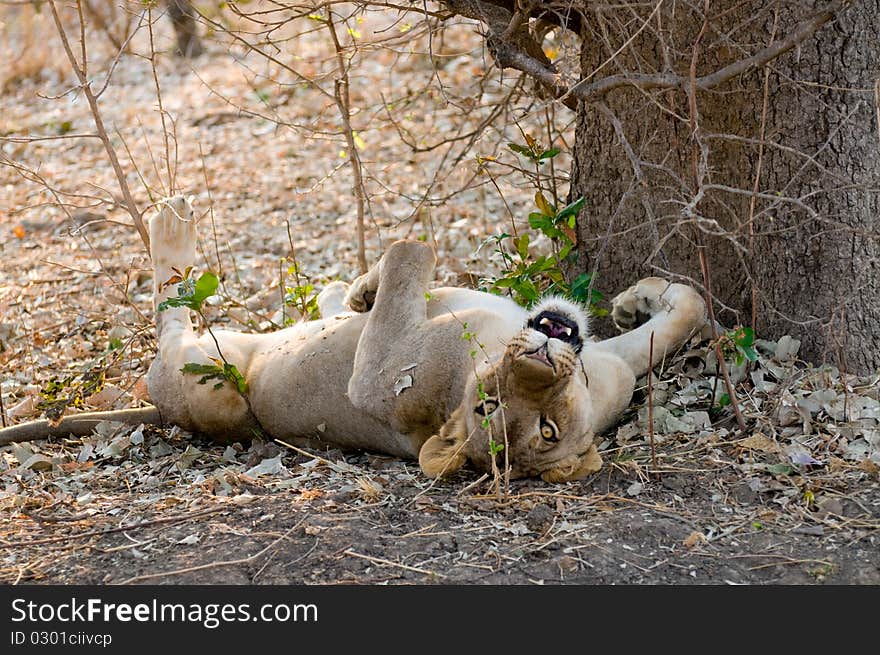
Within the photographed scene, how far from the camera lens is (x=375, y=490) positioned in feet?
12.8

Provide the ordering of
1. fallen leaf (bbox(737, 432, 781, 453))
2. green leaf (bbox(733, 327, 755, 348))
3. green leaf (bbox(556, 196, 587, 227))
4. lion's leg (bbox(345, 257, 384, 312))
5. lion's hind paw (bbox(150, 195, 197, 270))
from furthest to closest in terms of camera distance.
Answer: lion's hind paw (bbox(150, 195, 197, 270)) → lion's leg (bbox(345, 257, 384, 312)) → green leaf (bbox(556, 196, 587, 227)) → green leaf (bbox(733, 327, 755, 348)) → fallen leaf (bbox(737, 432, 781, 453))

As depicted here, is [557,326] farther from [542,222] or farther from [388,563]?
[388,563]

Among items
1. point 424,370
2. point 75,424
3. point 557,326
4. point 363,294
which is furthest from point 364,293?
point 75,424

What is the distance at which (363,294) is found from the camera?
4.97 m

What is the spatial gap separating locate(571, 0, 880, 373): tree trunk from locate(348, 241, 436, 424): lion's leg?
768 mm

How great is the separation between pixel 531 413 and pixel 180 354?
2.06m

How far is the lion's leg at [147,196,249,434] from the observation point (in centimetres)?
491

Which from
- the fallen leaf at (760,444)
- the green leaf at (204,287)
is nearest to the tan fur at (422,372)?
the fallen leaf at (760,444)

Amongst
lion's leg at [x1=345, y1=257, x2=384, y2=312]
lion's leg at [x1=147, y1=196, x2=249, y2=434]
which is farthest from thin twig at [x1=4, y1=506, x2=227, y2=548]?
lion's leg at [x1=345, y1=257, x2=384, y2=312]

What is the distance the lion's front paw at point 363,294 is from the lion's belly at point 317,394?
10 centimetres

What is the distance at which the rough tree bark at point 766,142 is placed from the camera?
13.5 feet

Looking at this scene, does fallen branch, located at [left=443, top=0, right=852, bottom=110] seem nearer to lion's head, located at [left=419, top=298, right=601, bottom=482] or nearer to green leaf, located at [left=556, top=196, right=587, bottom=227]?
A: green leaf, located at [left=556, top=196, right=587, bottom=227]

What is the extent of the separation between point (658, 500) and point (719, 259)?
1.19 m
